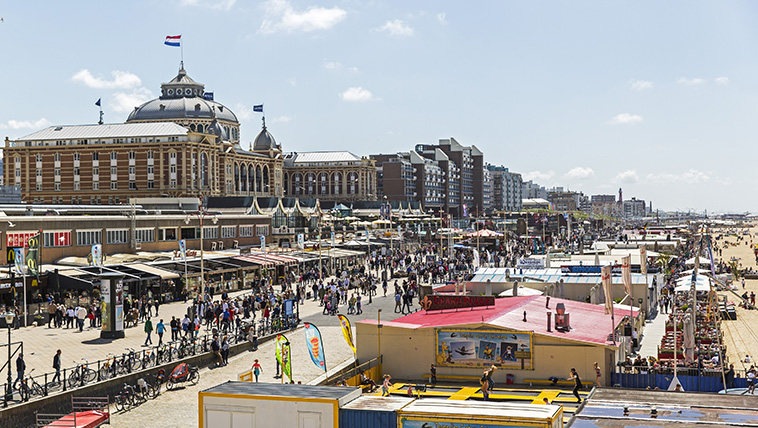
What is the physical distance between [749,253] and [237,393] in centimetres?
12052

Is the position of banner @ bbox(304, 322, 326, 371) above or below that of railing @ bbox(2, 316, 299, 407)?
above

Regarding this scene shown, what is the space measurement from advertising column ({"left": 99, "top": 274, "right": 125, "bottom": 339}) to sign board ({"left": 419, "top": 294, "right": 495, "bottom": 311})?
12.0m

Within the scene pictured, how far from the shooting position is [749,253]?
399ft

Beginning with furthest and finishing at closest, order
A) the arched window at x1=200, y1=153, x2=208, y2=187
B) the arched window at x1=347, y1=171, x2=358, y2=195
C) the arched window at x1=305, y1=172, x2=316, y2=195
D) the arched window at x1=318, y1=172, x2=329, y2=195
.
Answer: the arched window at x1=305, y1=172, x2=316, y2=195, the arched window at x1=318, y1=172, x2=329, y2=195, the arched window at x1=347, y1=171, x2=358, y2=195, the arched window at x1=200, y1=153, x2=208, y2=187

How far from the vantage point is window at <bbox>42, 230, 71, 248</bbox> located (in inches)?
1832

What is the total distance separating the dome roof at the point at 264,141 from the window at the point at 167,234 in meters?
81.0

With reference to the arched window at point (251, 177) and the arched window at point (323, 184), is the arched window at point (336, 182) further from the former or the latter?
the arched window at point (251, 177)

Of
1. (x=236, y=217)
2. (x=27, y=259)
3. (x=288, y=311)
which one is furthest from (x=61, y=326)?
(x=236, y=217)

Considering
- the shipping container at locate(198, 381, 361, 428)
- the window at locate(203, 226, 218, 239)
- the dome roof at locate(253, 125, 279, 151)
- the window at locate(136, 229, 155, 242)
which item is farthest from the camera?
the dome roof at locate(253, 125, 279, 151)

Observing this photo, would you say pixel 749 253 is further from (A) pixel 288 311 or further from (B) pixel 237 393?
(B) pixel 237 393

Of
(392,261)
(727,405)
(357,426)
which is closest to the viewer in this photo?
(357,426)

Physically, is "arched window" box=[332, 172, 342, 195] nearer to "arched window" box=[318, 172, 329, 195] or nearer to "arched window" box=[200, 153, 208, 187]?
"arched window" box=[318, 172, 329, 195]

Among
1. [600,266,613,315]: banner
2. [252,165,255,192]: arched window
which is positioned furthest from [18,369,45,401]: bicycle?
[252,165,255,192]: arched window

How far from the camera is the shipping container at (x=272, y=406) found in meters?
15.3
